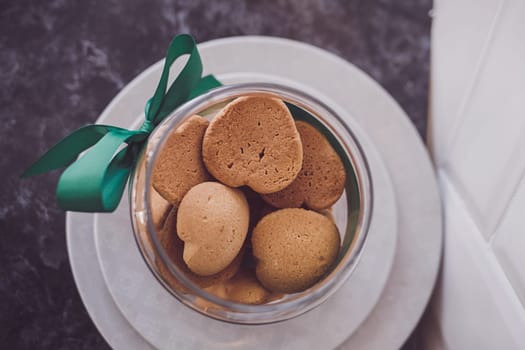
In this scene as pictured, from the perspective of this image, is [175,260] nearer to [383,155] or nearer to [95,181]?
[95,181]

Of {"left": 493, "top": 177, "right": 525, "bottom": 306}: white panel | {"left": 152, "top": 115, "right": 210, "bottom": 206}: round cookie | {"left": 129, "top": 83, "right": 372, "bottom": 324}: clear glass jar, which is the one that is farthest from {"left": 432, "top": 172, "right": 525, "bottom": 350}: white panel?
{"left": 152, "top": 115, "right": 210, "bottom": 206}: round cookie

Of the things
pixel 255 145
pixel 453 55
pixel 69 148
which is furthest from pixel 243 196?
pixel 453 55

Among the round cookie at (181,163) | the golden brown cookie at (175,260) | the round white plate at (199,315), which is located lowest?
the round white plate at (199,315)

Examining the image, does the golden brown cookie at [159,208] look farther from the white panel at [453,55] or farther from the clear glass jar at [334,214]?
the white panel at [453,55]

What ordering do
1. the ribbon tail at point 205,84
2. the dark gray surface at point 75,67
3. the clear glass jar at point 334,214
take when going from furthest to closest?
the dark gray surface at point 75,67
the ribbon tail at point 205,84
the clear glass jar at point 334,214

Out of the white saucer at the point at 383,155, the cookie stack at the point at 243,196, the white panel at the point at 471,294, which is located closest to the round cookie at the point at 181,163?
the cookie stack at the point at 243,196

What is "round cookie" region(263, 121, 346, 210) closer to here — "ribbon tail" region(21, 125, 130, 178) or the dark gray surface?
"ribbon tail" region(21, 125, 130, 178)

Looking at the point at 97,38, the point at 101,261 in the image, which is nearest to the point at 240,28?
the point at 97,38
